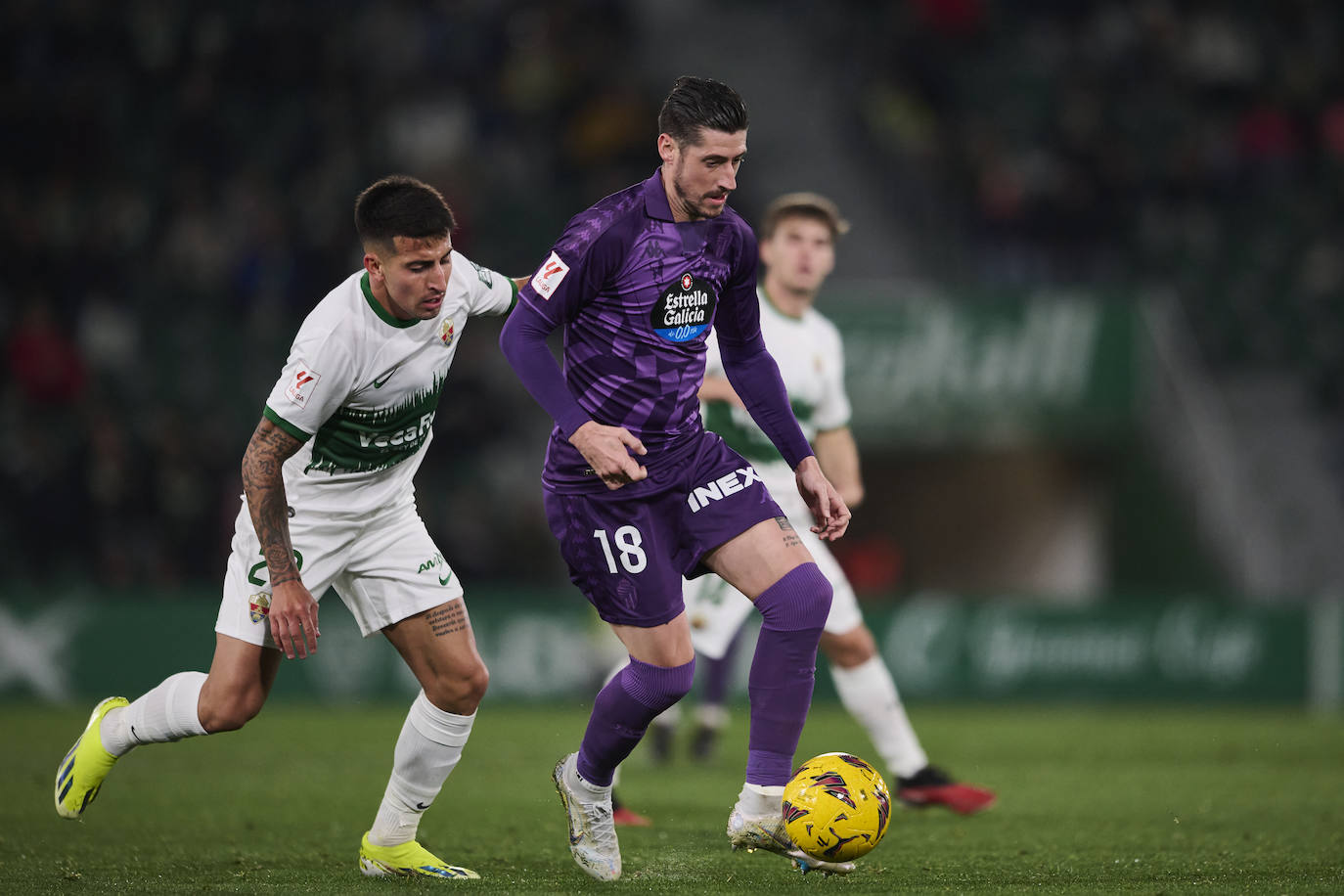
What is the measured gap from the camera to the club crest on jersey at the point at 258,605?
5.61 m

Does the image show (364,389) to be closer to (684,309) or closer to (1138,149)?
(684,309)

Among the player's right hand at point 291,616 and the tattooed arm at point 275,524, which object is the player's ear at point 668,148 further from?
the player's right hand at point 291,616

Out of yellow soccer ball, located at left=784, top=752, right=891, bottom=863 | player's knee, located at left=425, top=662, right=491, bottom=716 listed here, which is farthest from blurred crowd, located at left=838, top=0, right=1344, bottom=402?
yellow soccer ball, located at left=784, top=752, right=891, bottom=863

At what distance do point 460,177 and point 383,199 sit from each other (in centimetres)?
1155

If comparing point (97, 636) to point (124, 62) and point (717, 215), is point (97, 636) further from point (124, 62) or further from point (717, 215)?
point (717, 215)

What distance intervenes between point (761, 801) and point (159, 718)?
7.14 ft

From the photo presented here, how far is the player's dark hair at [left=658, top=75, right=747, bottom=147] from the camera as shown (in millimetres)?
5141

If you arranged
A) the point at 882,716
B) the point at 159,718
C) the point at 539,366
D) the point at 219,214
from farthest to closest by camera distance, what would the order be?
the point at 219,214 → the point at 882,716 → the point at 159,718 → the point at 539,366

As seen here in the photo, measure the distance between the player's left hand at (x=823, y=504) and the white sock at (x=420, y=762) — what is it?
1.46 meters

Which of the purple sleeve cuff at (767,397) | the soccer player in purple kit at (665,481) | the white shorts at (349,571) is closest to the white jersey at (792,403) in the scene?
the purple sleeve cuff at (767,397)

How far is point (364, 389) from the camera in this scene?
→ 5.44 m

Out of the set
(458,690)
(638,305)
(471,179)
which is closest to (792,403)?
(638,305)

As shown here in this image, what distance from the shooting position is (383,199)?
5.30 meters

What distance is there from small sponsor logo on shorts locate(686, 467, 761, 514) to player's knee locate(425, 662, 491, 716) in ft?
3.25
